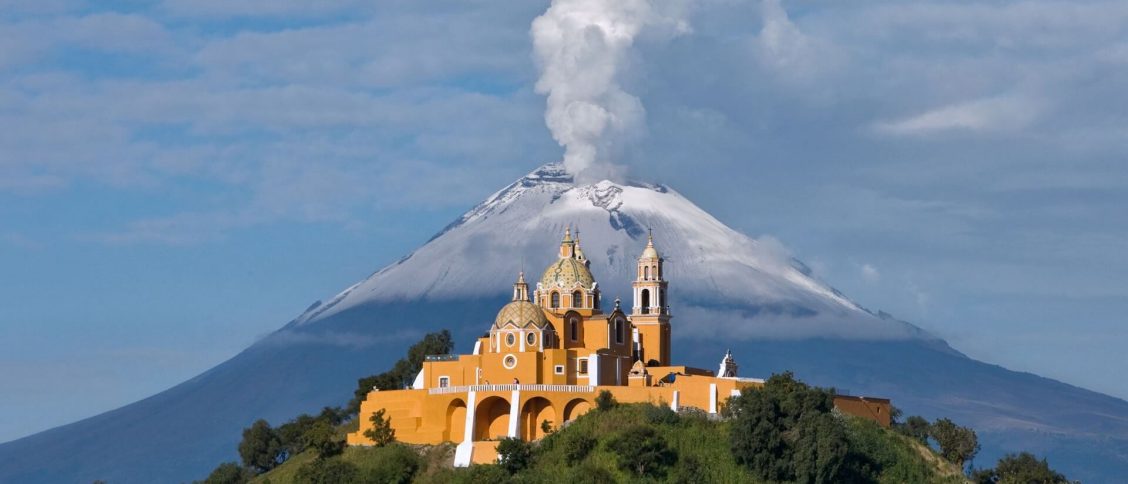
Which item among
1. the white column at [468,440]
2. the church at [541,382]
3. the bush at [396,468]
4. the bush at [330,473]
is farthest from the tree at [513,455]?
the bush at [330,473]

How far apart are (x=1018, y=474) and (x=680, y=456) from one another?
16.6 meters

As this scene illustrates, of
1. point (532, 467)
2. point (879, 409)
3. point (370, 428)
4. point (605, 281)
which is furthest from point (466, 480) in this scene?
point (605, 281)

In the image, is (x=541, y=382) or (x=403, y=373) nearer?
(x=541, y=382)

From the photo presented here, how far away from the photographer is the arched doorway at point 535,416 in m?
84.6

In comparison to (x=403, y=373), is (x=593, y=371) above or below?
below

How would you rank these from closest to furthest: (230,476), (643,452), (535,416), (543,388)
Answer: (643,452) → (543,388) → (535,416) → (230,476)

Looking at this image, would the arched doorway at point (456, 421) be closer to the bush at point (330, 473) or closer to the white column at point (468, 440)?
the white column at point (468, 440)

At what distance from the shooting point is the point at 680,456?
81188 mm

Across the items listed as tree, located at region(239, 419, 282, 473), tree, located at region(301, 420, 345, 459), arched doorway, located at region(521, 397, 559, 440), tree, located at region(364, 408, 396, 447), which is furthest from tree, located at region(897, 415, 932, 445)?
tree, located at region(239, 419, 282, 473)

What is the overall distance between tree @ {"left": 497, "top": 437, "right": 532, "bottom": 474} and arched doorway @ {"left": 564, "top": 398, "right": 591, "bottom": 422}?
10.1 ft

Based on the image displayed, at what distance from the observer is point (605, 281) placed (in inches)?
7416

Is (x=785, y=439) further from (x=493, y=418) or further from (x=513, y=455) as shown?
(x=493, y=418)

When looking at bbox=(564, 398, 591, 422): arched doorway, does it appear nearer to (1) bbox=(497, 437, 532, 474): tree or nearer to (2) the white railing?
(2) the white railing

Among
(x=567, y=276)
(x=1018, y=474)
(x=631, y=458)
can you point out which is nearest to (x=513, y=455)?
(x=631, y=458)
